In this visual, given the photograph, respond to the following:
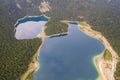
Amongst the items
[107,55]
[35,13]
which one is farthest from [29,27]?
[107,55]

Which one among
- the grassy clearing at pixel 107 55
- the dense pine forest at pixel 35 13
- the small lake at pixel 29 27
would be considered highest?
the dense pine forest at pixel 35 13

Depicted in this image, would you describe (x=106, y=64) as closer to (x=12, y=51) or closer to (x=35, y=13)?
(x=12, y=51)

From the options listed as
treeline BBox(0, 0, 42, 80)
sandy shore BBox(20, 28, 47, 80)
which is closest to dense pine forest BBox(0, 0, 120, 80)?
treeline BBox(0, 0, 42, 80)

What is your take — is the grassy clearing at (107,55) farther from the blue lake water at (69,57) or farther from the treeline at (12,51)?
the treeline at (12,51)

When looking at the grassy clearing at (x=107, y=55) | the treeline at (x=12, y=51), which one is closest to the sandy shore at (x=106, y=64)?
the grassy clearing at (x=107, y=55)

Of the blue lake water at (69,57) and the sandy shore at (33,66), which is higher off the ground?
the sandy shore at (33,66)
